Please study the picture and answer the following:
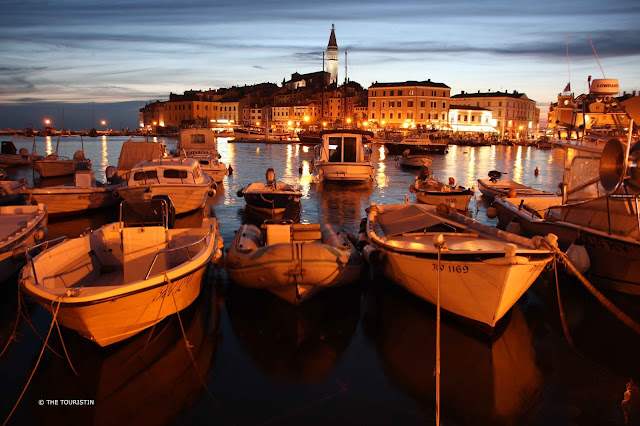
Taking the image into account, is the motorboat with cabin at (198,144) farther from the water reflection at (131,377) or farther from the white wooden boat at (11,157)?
→ the water reflection at (131,377)

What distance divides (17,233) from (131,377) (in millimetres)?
6327

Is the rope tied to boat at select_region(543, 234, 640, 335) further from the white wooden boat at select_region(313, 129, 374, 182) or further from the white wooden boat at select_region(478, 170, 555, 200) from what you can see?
the white wooden boat at select_region(313, 129, 374, 182)

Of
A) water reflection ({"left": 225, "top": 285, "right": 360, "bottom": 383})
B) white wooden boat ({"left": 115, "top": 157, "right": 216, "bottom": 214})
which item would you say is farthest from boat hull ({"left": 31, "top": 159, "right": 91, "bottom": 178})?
water reflection ({"left": 225, "top": 285, "right": 360, "bottom": 383})

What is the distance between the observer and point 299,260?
988cm

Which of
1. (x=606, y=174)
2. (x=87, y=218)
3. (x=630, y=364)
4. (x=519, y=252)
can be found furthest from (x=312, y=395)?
(x=87, y=218)

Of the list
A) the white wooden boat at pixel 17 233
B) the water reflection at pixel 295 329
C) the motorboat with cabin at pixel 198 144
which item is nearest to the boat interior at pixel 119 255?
the water reflection at pixel 295 329

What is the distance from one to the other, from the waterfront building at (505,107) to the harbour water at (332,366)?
4623 inches

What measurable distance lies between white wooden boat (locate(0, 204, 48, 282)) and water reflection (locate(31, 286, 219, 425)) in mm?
3209

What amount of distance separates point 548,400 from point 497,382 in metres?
0.74

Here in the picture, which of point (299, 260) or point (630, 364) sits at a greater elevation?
point (299, 260)

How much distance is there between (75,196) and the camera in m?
19.6

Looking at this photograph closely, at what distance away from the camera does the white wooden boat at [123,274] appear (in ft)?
25.1

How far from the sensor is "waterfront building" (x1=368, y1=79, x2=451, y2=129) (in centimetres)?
11131

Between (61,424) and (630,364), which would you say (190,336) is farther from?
(630,364)
